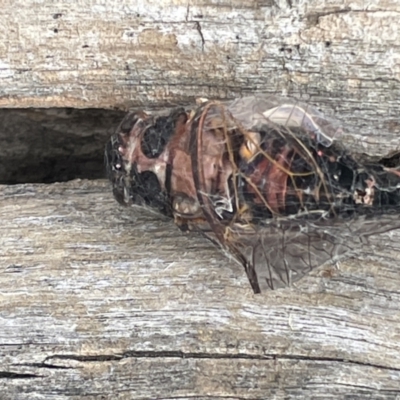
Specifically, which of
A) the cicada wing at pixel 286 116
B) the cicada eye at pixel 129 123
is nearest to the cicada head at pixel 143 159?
the cicada eye at pixel 129 123

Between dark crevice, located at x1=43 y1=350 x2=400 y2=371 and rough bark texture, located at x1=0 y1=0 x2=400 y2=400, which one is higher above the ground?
rough bark texture, located at x1=0 y1=0 x2=400 y2=400

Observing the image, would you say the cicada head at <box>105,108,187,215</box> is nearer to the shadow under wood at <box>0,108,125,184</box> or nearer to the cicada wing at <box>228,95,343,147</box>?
the cicada wing at <box>228,95,343,147</box>

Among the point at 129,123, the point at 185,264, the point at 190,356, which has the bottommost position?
the point at 190,356

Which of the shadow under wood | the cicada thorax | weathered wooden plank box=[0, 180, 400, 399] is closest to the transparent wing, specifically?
the cicada thorax

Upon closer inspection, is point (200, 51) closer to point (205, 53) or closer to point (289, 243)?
point (205, 53)

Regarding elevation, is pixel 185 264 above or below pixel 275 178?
below

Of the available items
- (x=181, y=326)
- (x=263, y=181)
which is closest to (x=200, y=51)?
(x=263, y=181)

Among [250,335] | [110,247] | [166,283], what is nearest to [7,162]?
[110,247]
